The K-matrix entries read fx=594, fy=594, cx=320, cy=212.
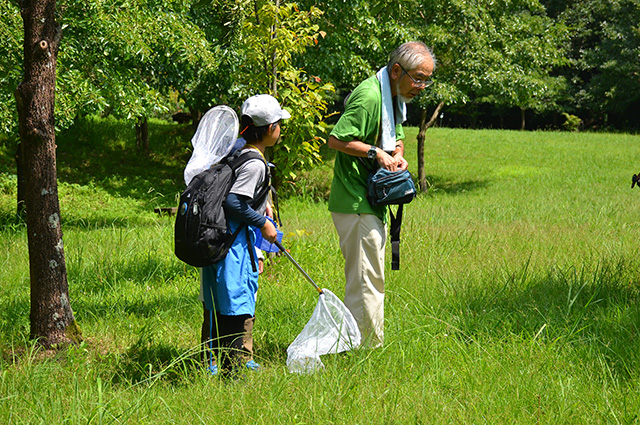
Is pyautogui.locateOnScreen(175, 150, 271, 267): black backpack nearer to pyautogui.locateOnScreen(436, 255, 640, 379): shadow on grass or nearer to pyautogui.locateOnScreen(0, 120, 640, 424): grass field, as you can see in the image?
pyautogui.locateOnScreen(0, 120, 640, 424): grass field

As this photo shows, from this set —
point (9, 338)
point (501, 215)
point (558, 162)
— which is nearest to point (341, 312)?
point (9, 338)

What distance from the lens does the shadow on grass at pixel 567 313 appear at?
3.49 meters

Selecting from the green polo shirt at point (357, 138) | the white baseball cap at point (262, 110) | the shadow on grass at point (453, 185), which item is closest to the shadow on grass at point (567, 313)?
the green polo shirt at point (357, 138)

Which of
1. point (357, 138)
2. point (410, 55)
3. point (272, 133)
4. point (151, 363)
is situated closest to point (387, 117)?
point (357, 138)

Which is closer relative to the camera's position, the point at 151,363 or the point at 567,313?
the point at 151,363

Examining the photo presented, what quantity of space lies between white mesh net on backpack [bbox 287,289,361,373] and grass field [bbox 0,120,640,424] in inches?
3.6

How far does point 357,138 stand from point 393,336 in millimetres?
1267

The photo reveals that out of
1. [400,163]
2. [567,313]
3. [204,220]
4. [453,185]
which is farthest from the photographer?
[453,185]

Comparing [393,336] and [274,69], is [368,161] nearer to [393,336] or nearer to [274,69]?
[393,336]

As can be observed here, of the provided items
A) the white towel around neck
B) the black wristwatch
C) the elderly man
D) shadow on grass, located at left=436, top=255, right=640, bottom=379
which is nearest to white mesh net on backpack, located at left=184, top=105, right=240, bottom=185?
the elderly man

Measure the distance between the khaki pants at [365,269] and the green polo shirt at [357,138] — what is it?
0.07m

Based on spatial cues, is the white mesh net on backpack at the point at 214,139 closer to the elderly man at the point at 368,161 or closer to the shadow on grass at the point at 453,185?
the elderly man at the point at 368,161

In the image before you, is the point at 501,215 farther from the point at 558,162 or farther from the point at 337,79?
the point at 558,162

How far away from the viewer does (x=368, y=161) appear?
3543mm
